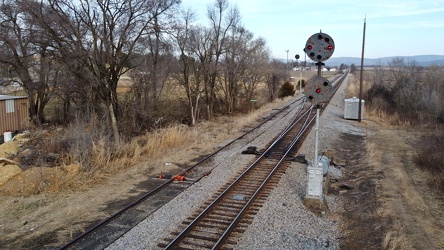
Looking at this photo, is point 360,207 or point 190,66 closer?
point 360,207

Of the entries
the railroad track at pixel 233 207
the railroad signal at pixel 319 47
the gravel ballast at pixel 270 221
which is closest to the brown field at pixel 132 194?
the gravel ballast at pixel 270 221

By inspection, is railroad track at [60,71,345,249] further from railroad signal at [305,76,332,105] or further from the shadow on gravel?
railroad signal at [305,76,332,105]

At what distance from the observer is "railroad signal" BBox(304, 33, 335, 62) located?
8977 mm

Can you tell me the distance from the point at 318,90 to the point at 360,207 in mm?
3198

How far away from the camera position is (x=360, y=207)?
9.77 meters

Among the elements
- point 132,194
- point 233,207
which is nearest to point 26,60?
point 132,194

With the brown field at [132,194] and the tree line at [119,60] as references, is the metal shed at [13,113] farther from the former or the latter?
the brown field at [132,194]

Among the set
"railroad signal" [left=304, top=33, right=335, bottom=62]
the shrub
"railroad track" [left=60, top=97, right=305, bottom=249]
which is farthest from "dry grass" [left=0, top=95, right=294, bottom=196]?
the shrub

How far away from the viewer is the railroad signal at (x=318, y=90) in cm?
910

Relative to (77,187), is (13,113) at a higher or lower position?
higher

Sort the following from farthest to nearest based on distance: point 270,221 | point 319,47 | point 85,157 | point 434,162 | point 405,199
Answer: point 85,157, point 434,162, point 405,199, point 319,47, point 270,221

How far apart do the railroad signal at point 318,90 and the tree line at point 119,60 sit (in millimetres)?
10338

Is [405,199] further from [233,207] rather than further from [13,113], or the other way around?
[13,113]

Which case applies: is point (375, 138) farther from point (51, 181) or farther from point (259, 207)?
point (51, 181)
